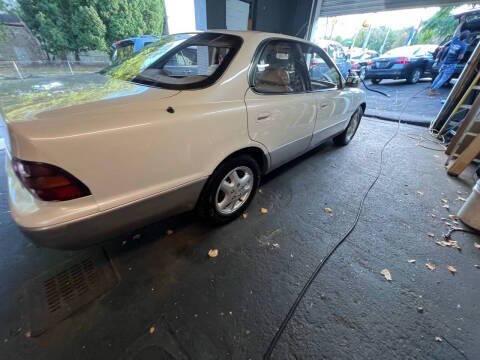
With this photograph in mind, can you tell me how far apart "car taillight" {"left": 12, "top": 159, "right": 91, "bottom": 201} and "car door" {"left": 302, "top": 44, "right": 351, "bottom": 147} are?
2.17 meters

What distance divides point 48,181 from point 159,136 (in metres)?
0.51

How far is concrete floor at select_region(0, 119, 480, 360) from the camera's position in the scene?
1193mm

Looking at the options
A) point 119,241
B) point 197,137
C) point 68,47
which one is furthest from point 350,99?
point 68,47

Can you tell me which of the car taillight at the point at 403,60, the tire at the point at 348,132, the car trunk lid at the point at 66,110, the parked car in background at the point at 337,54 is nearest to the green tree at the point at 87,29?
the car trunk lid at the point at 66,110

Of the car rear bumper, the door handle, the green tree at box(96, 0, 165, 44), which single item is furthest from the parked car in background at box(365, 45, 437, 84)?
the car rear bumper

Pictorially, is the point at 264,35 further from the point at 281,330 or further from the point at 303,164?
the point at 281,330

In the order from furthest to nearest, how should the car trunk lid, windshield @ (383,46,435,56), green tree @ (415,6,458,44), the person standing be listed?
1. green tree @ (415,6,458,44)
2. windshield @ (383,46,435,56)
3. the person standing
4. the car trunk lid

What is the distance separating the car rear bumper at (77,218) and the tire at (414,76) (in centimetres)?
1076

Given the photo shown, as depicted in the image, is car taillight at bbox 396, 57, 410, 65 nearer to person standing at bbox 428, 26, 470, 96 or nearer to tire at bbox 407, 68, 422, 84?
tire at bbox 407, 68, 422, 84

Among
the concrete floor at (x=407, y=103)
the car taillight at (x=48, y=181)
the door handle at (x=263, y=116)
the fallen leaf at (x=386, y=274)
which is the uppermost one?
the door handle at (x=263, y=116)

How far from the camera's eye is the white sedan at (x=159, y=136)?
37.7 inches

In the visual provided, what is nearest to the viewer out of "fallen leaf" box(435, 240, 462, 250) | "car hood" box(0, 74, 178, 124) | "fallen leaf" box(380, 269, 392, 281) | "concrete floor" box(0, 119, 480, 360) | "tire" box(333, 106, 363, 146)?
"car hood" box(0, 74, 178, 124)

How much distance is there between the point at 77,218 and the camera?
1017 millimetres

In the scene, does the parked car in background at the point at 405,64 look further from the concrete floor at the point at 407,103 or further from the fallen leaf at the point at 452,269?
the fallen leaf at the point at 452,269
